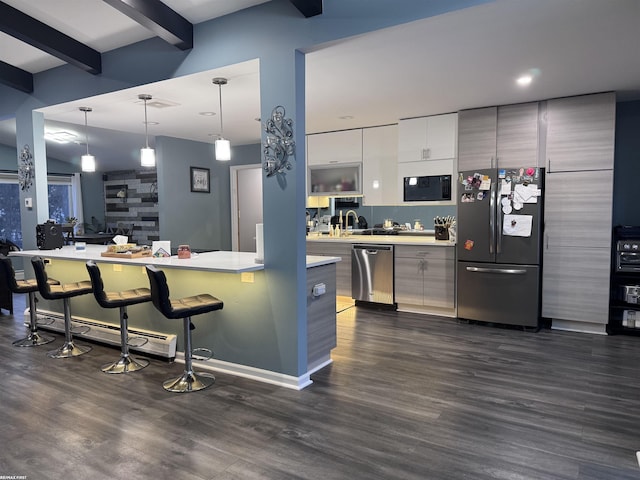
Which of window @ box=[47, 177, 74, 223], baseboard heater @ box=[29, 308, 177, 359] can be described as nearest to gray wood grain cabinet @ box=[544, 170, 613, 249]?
baseboard heater @ box=[29, 308, 177, 359]

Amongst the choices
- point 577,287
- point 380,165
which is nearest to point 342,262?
point 380,165

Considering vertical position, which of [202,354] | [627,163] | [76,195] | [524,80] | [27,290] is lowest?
[202,354]

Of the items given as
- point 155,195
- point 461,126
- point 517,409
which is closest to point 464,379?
point 517,409

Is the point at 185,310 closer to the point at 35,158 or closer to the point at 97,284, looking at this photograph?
the point at 97,284

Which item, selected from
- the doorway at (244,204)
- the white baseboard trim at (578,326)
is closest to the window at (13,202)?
the doorway at (244,204)

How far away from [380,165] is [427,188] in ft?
2.38

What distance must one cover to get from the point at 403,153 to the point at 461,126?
2.48ft

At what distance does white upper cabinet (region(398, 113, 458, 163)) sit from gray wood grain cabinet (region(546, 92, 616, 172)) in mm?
998

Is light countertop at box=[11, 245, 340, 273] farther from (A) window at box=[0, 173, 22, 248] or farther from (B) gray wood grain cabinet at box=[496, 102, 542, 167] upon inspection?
(A) window at box=[0, 173, 22, 248]

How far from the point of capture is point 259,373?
3227 mm

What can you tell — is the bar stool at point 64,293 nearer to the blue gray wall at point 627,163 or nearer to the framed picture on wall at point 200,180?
the framed picture on wall at point 200,180

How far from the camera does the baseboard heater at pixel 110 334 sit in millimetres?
3643

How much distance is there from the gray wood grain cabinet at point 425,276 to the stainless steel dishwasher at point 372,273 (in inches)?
3.9

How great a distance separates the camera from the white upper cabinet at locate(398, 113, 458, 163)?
16.1 ft
